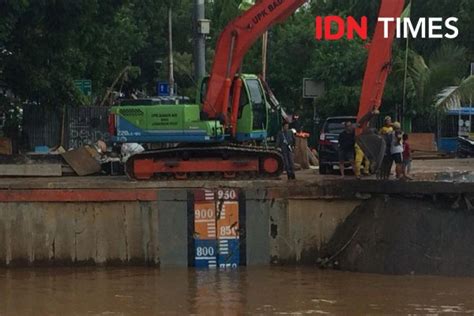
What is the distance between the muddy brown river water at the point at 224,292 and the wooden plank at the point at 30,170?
334 centimetres

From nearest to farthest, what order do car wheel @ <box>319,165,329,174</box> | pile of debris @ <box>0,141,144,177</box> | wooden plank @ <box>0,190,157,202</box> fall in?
wooden plank @ <box>0,190,157,202</box> < pile of debris @ <box>0,141,144,177</box> < car wheel @ <box>319,165,329,174</box>

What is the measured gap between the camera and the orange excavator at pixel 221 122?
2344 centimetres

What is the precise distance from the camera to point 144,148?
26125 millimetres

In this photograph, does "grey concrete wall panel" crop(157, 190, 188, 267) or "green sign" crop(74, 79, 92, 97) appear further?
"green sign" crop(74, 79, 92, 97)

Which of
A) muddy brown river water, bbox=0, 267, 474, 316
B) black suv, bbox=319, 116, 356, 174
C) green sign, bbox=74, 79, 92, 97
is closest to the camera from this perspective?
muddy brown river water, bbox=0, 267, 474, 316

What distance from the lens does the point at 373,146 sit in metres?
22.8

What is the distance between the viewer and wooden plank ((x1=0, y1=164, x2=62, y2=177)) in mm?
24766

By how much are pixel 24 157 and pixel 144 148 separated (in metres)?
3.12

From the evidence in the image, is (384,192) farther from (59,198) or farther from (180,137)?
Answer: (59,198)

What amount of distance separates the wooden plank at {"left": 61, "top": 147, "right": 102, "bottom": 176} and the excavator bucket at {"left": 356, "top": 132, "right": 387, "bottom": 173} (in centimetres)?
722

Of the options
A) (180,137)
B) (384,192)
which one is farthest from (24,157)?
(384,192)

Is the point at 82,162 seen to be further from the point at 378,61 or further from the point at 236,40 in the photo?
the point at 378,61

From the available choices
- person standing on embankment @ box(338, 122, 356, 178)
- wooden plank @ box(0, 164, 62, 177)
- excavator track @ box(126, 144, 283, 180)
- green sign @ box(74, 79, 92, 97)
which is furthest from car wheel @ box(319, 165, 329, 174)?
green sign @ box(74, 79, 92, 97)

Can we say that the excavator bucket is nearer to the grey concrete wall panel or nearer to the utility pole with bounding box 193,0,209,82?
the grey concrete wall panel
